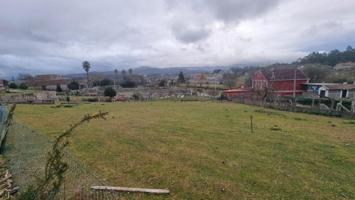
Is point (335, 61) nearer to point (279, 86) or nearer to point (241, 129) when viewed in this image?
point (279, 86)

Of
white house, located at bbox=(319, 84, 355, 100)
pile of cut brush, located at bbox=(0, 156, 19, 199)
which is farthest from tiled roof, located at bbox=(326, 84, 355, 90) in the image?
pile of cut brush, located at bbox=(0, 156, 19, 199)

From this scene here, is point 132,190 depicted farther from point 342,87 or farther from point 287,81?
point 287,81

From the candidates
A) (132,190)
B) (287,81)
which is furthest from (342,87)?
(132,190)

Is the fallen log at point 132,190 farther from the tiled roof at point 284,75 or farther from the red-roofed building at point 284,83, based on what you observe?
the tiled roof at point 284,75

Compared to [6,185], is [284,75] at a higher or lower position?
higher

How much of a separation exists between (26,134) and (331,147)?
13335 millimetres

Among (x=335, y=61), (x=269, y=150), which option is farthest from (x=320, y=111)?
(x=335, y=61)

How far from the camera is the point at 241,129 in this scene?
12.8 m

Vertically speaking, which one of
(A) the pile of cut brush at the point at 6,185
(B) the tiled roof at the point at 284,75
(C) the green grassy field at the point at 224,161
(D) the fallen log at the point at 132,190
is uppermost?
(B) the tiled roof at the point at 284,75

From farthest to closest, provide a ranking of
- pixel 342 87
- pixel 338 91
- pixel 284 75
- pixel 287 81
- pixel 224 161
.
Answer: pixel 284 75 < pixel 287 81 < pixel 338 91 < pixel 342 87 < pixel 224 161

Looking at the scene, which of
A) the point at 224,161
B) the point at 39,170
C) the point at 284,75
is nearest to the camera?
the point at 39,170

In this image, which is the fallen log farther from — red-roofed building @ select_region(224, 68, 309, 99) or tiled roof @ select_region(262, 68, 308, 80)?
tiled roof @ select_region(262, 68, 308, 80)

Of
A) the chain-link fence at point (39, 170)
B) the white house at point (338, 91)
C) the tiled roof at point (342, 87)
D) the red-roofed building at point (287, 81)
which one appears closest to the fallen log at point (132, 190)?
the chain-link fence at point (39, 170)

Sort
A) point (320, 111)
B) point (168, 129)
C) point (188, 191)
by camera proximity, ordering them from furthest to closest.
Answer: point (320, 111), point (168, 129), point (188, 191)
